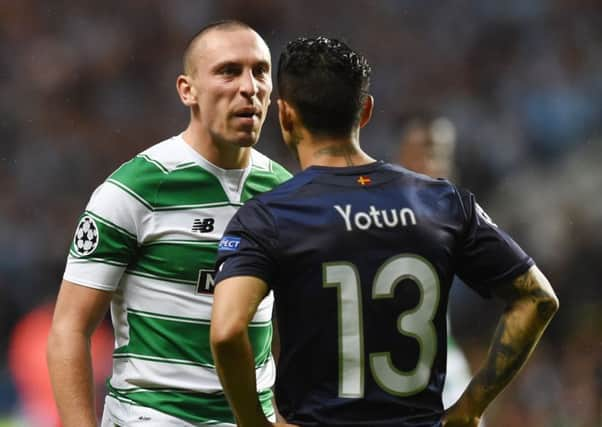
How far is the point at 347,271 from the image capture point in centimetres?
278

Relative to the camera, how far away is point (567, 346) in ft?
28.1

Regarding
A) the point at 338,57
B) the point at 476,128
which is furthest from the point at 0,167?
the point at 338,57

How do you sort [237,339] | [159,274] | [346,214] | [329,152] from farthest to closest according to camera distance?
[159,274], [329,152], [346,214], [237,339]

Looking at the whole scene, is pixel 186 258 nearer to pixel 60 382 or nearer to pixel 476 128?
pixel 60 382

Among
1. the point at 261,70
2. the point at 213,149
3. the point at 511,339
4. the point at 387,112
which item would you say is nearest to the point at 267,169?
the point at 213,149

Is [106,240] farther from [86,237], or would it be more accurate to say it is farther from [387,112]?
[387,112]

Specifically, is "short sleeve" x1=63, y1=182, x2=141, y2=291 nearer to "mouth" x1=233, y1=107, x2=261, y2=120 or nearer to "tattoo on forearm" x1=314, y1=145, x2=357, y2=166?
"mouth" x1=233, y1=107, x2=261, y2=120

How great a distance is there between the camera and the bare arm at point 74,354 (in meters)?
3.33

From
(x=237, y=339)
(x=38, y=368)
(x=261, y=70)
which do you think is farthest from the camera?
(x=38, y=368)

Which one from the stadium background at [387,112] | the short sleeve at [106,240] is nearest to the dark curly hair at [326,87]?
the short sleeve at [106,240]

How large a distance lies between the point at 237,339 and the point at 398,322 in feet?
1.31

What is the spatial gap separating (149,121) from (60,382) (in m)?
6.93

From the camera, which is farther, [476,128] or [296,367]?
[476,128]

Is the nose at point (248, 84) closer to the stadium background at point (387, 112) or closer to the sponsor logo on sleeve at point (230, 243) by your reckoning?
the sponsor logo on sleeve at point (230, 243)
